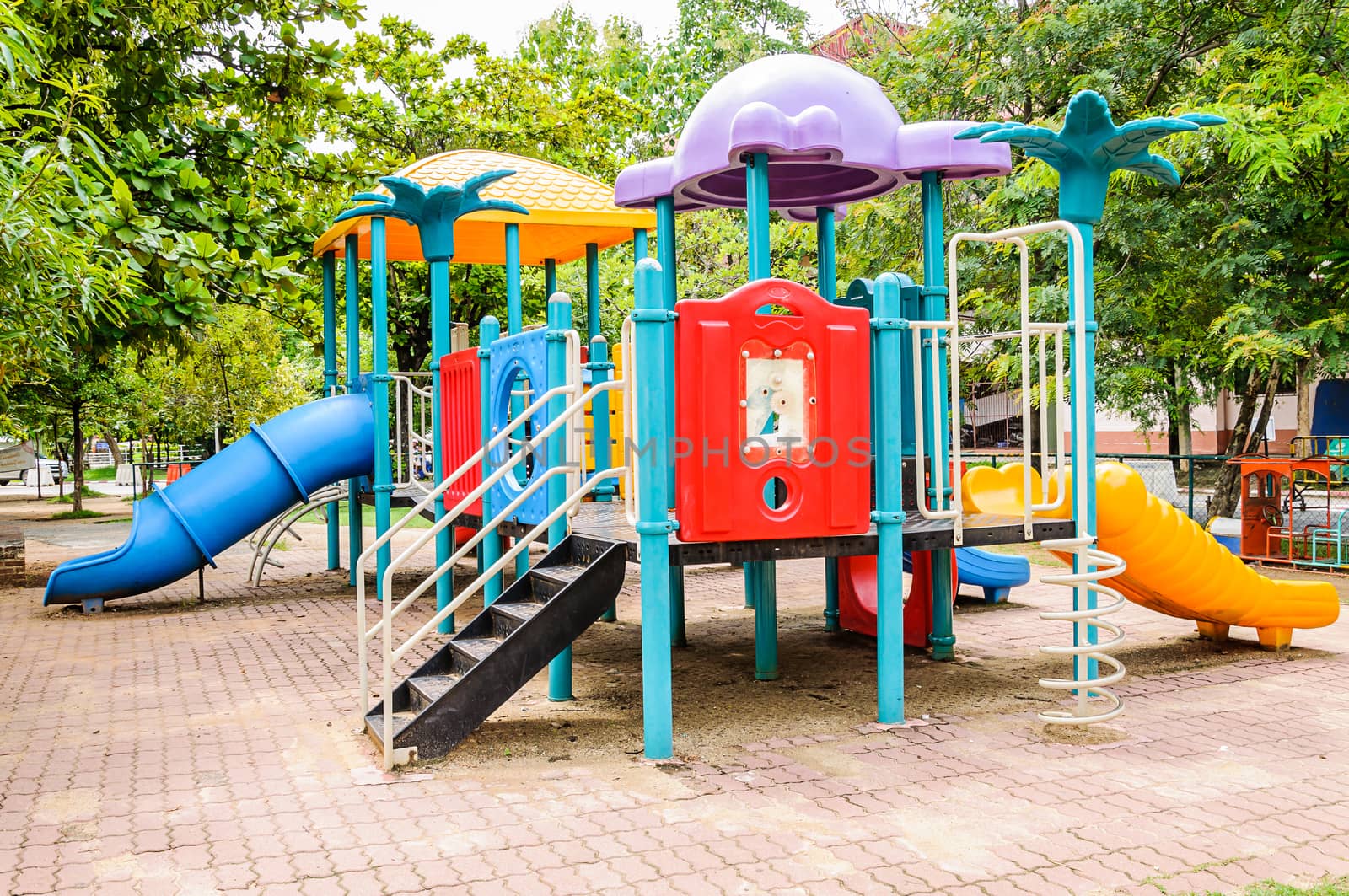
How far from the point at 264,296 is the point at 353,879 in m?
9.91

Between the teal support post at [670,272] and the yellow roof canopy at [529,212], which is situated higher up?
the yellow roof canopy at [529,212]

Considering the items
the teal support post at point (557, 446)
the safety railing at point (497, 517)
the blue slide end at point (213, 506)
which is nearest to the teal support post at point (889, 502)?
the safety railing at point (497, 517)

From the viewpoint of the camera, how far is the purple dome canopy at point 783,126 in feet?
21.6

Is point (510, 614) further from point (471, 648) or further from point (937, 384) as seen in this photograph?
point (937, 384)

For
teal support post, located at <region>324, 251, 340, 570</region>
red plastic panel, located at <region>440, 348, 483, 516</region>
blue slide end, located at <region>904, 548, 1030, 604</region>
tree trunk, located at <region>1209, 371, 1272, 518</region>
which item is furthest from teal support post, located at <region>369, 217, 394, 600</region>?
tree trunk, located at <region>1209, 371, 1272, 518</region>

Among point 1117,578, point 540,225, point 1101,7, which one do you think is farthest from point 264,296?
point 1101,7

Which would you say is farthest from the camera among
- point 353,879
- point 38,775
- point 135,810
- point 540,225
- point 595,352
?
point 540,225

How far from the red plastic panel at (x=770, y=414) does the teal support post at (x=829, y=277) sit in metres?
2.42

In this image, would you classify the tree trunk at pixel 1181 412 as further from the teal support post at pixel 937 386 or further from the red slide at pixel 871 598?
the teal support post at pixel 937 386

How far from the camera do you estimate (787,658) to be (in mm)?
8484

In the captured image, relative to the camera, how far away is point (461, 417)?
8898 millimetres

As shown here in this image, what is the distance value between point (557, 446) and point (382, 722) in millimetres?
1960

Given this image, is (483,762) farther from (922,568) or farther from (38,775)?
(922,568)

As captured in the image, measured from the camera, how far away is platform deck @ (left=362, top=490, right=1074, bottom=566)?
599 centimetres
